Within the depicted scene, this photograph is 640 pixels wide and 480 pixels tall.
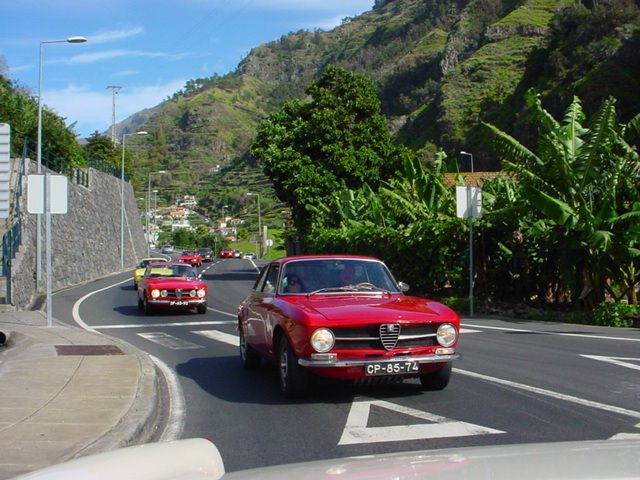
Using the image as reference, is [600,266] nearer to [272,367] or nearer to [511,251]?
[511,251]

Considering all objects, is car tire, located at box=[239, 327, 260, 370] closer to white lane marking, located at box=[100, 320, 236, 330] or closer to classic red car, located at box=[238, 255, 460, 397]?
classic red car, located at box=[238, 255, 460, 397]

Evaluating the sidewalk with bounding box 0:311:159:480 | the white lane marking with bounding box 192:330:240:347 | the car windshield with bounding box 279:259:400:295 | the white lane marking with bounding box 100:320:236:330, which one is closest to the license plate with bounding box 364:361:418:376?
the car windshield with bounding box 279:259:400:295

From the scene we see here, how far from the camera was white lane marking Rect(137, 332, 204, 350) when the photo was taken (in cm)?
1463

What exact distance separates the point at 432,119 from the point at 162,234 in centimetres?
7802

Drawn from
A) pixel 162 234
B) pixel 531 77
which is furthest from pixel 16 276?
pixel 162 234

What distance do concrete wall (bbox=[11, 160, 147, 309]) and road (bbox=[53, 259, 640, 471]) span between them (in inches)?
577

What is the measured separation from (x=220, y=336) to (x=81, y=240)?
97.4 ft

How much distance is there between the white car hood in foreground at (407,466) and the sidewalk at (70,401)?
2.95 metres

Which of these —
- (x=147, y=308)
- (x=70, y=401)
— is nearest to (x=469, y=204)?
(x=147, y=308)

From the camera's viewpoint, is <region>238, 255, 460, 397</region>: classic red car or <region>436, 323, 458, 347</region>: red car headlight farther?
<region>436, 323, 458, 347</region>: red car headlight

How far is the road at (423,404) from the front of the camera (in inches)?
268

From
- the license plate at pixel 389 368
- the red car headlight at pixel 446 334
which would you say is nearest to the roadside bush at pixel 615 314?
the red car headlight at pixel 446 334

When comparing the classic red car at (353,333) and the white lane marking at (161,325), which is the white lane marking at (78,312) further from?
the classic red car at (353,333)

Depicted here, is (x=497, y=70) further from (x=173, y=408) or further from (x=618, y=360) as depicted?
(x=173, y=408)
